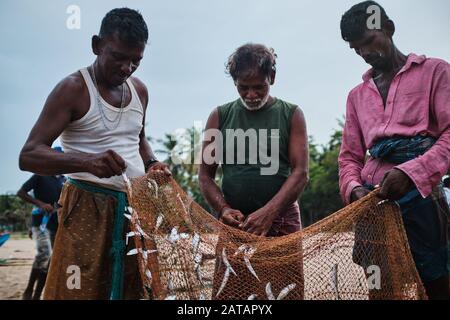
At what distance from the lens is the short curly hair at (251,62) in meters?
2.79

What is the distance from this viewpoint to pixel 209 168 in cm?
308

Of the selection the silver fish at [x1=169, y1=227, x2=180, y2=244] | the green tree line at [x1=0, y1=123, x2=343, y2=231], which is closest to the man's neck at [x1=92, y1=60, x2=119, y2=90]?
the silver fish at [x1=169, y1=227, x2=180, y2=244]

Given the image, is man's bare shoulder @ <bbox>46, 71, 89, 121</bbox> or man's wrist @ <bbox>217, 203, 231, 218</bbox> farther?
man's wrist @ <bbox>217, 203, 231, 218</bbox>

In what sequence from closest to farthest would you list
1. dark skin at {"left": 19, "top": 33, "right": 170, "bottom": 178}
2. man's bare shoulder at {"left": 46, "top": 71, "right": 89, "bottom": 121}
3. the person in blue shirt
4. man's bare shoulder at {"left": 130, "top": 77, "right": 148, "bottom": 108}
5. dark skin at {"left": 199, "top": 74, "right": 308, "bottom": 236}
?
dark skin at {"left": 19, "top": 33, "right": 170, "bottom": 178}
man's bare shoulder at {"left": 46, "top": 71, "right": 89, "bottom": 121}
dark skin at {"left": 199, "top": 74, "right": 308, "bottom": 236}
man's bare shoulder at {"left": 130, "top": 77, "right": 148, "bottom": 108}
the person in blue shirt

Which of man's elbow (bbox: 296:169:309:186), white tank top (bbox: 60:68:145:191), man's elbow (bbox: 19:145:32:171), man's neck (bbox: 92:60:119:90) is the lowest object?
man's elbow (bbox: 296:169:309:186)

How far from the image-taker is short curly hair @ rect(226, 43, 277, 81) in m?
2.79

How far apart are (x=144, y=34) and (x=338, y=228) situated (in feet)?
5.34

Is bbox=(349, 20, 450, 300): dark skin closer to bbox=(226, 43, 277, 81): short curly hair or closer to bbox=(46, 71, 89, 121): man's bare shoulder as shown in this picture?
bbox=(226, 43, 277, 81): short curly hair

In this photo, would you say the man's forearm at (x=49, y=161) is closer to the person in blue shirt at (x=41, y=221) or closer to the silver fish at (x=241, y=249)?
the silver fish at (x=241, y=249)

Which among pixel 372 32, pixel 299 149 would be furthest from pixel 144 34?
pixel 372 32

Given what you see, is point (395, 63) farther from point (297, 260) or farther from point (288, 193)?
point (297, 260)

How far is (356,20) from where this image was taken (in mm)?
2697

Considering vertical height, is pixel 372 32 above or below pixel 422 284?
above
